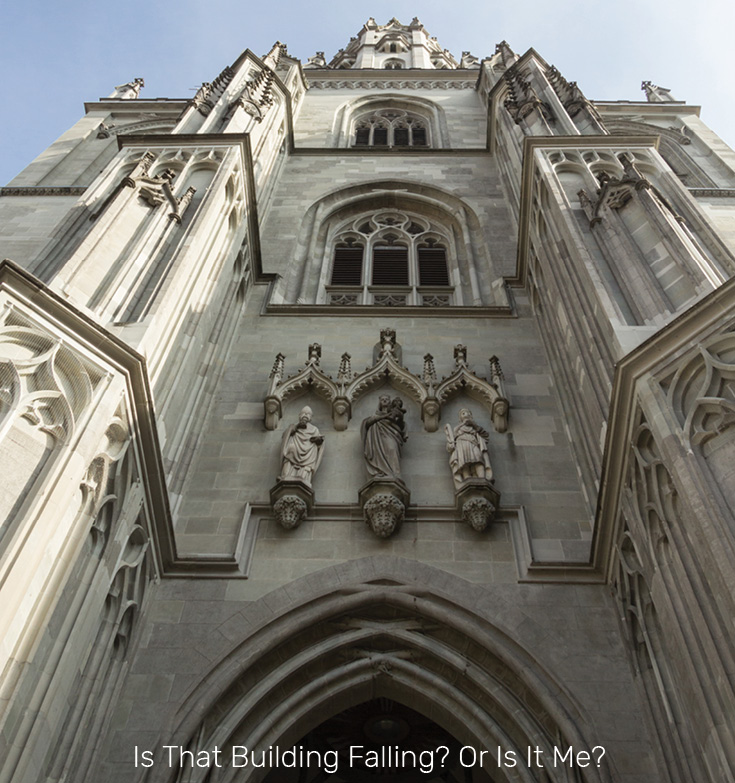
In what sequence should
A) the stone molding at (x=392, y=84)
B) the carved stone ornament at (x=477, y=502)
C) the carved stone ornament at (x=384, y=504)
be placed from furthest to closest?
1. the stone molding at (x=392, y=84)
2. the carved stone ornament at (x=477, y=502)
3. the carved stone ornament at (x=384, y=504)

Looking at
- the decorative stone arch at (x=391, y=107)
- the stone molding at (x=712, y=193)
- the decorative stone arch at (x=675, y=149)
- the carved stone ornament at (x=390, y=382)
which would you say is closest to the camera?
the carved stone ornament at (x=390, y=382)

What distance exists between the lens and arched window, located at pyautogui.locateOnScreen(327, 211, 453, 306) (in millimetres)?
14758

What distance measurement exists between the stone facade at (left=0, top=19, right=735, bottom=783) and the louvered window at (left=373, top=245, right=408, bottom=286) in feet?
3.19

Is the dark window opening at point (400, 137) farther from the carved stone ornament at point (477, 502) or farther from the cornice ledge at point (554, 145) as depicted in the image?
the carved stone ornament at point (477, 502)

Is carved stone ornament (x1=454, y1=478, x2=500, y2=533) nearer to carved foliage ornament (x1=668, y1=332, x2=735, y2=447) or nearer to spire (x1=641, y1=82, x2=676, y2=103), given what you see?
carved foliage ornament (x1=668, y1=332, x2=735, y2=447)

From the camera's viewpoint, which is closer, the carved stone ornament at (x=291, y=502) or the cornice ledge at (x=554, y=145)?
the carved stone ornament at (x=291, y=502)

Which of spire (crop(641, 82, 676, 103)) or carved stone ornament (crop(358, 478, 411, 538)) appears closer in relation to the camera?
carved stone ornament (crop(358, 478, 411, 538))

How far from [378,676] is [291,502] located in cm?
209

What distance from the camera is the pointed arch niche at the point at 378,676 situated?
23.1 ft

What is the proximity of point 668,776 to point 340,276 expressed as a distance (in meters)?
10.8

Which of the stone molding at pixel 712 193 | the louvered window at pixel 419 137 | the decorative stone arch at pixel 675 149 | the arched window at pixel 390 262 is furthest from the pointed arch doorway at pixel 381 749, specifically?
the louvered window at pixel 419 137

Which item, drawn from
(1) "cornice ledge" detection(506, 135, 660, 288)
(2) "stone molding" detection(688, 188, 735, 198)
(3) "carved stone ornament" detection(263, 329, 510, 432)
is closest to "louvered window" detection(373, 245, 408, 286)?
(1) "cornice ledge" detection(506, 135, 660, 288)

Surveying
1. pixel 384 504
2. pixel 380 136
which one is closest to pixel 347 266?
pixel 384 504

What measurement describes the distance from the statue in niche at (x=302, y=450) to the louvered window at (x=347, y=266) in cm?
562
